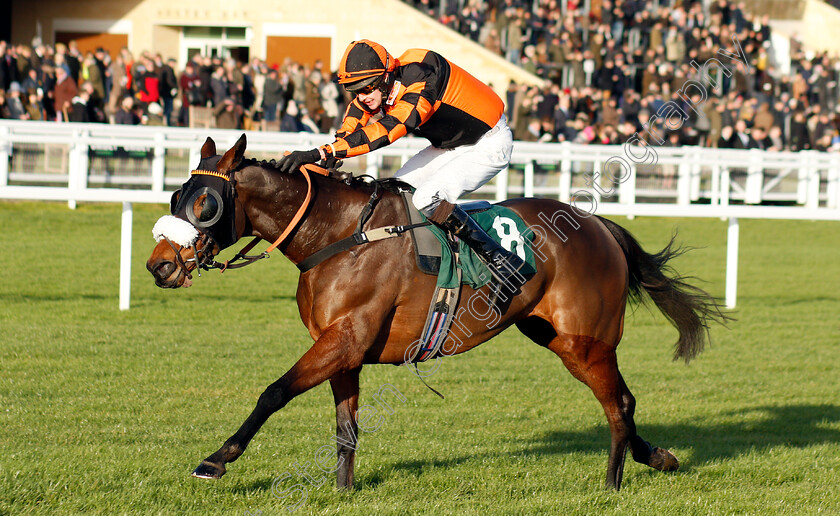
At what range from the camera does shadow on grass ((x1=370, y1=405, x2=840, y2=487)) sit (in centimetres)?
530

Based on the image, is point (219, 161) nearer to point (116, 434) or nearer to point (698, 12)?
point (116, 434)

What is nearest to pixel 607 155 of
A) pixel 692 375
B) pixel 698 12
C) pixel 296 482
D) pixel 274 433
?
pixel 692 375

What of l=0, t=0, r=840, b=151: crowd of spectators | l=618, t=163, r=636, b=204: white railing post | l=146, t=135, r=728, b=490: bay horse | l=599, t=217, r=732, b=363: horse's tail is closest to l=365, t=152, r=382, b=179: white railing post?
l=618, t=163, r=636, b=204: white railing post

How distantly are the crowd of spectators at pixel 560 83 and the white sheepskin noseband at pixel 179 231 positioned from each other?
828cm

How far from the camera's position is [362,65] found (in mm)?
4238

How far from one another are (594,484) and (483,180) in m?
1.52

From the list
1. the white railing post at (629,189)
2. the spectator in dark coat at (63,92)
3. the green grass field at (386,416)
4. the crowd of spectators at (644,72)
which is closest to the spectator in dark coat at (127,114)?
the spectator in dark coat at (63,92)

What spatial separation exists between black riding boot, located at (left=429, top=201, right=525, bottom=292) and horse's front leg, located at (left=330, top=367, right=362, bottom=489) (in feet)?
2.47

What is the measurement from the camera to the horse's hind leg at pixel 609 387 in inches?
188

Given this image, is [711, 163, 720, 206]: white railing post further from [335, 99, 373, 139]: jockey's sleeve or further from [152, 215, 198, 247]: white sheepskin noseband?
[152, 215, 198, 247]: white sheepskin noseband

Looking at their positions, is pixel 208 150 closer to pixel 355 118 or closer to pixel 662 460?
pixel 355 118

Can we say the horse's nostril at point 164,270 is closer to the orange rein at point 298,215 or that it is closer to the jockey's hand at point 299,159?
the orange rein at point 298,215

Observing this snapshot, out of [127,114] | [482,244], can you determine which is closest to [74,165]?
[127,114]

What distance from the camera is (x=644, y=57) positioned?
21.6 metres
